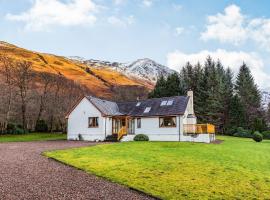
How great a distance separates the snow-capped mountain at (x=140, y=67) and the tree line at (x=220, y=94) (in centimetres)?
7818

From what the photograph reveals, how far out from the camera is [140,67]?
163 meters

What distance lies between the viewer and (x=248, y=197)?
9.80 m

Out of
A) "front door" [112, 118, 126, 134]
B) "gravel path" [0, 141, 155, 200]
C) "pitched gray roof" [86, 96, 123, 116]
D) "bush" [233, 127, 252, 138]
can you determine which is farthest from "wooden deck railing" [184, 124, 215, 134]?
"gravel path" [0, 141, 155, 200]

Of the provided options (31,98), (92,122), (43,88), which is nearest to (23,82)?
(31,98)

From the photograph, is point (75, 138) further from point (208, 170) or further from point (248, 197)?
point (248, 197)

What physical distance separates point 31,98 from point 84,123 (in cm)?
1410

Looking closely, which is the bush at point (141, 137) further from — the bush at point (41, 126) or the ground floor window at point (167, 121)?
the bush at point (41, 126)

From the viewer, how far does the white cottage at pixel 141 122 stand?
33719mm

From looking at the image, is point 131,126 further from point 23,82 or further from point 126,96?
point 126,96

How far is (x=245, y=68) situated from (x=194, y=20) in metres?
53.1

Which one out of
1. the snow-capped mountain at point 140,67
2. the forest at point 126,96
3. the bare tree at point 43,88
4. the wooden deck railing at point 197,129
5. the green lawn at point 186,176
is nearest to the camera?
the green lawn at point 186,176

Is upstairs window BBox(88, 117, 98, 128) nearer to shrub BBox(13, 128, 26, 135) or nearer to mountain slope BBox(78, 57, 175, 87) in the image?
shrub BBox(13, 128, 26, 135)

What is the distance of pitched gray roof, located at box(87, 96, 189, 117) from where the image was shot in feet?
115

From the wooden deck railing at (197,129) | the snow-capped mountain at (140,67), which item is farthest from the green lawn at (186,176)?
the snow-capped mountain at (140,67)
